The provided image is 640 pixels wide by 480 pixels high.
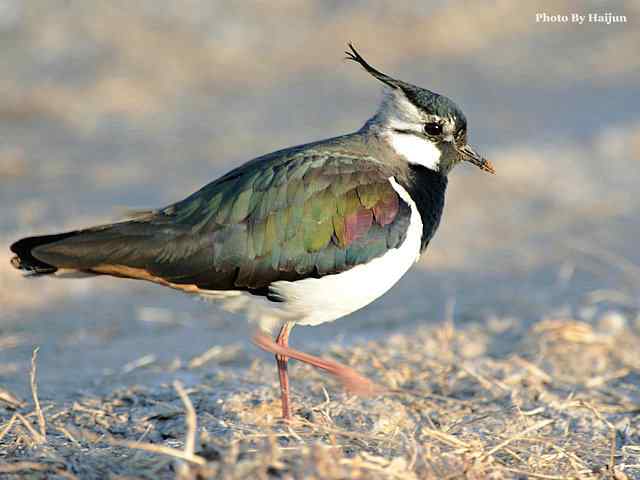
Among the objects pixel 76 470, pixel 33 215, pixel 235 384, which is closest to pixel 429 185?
pixel 235 384

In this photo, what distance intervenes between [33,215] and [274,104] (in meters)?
5.17

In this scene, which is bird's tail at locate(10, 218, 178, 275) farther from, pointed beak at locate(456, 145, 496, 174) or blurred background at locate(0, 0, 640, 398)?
pointed beak at locate(456, 145, 496, 174)

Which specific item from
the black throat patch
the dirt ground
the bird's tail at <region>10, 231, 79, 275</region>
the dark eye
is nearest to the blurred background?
the dirt ground

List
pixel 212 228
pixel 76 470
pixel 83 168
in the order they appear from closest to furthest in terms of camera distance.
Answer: pixel 76 470 < pixel 212 228 < pixel 83 168

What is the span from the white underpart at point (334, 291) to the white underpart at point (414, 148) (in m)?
0.37

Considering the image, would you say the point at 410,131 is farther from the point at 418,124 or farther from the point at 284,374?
the point at 284,374

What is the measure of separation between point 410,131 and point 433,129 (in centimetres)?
14

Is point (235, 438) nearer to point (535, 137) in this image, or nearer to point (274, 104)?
point (535, 137)

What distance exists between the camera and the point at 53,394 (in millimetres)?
6059

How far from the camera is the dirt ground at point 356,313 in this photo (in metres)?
4.53

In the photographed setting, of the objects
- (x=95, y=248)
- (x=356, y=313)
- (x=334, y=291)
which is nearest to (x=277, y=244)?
(x=334, y=291)

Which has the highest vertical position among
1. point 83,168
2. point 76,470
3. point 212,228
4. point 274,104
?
point 274,104

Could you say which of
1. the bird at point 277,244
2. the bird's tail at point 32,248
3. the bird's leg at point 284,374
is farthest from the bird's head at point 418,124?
the bird's tail at point 32,248

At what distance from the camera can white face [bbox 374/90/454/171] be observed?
18.1 ft
